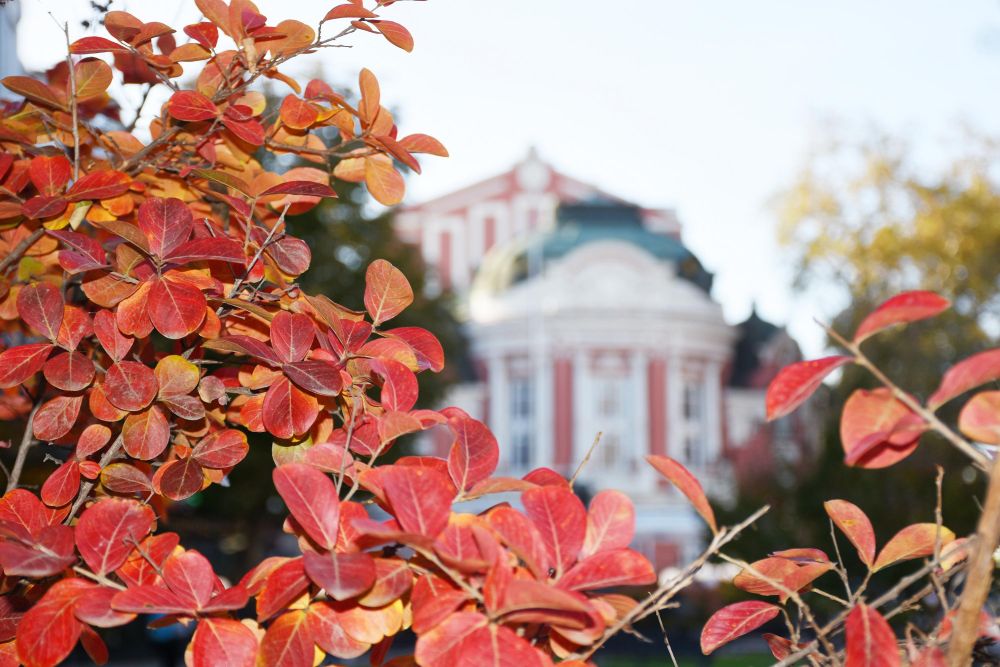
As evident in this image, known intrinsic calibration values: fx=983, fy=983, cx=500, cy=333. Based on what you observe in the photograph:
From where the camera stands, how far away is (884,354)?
42.5 feet

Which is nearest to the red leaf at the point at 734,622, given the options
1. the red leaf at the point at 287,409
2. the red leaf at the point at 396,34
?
the red leaf at the point at 287,409

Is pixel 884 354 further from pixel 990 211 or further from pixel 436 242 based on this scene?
pixel 436 242

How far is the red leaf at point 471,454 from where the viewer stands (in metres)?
0.84

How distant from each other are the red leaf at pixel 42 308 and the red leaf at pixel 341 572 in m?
0.48

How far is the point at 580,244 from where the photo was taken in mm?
20328

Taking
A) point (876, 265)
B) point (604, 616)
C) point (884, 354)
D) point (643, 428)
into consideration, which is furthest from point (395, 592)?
point (643, 428)

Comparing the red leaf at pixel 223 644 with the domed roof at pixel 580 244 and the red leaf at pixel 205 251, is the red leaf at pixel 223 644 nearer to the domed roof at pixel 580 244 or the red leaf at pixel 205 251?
the red leaf at pixel 205 251

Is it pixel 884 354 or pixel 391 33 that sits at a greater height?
pixel 391 33

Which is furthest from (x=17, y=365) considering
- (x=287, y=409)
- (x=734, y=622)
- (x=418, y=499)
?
(x=734, y=622)

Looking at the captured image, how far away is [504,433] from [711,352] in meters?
4.55

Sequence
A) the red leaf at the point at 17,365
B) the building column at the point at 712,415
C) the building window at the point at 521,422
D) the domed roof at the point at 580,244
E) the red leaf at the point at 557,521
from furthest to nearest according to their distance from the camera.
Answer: the domed roof at the point at 580,244, the building column at the point at 712,415, the building window at the point at 521,422, the red leaf at the point at 17,365, the red leaf at the point at 557,521

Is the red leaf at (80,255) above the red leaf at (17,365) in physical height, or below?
above

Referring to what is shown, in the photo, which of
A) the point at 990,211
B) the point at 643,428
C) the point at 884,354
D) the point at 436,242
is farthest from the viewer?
the point at 436,242

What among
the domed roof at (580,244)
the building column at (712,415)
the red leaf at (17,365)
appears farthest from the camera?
the domed roof at (580,244)
